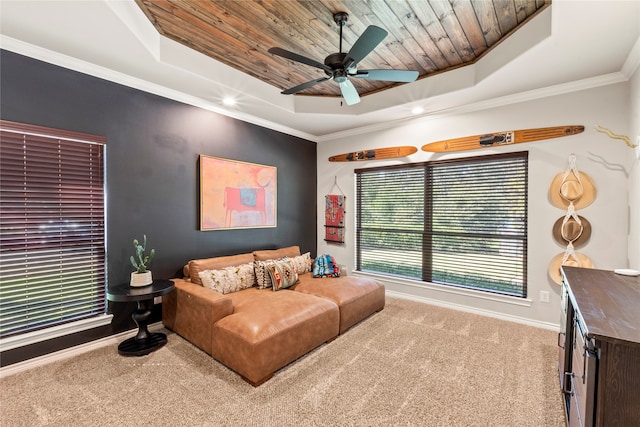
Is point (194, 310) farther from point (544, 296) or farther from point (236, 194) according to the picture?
point (544, 296)

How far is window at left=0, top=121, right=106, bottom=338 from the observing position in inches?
87.7

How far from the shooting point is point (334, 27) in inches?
94.9

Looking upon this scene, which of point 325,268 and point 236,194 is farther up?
point 236,194

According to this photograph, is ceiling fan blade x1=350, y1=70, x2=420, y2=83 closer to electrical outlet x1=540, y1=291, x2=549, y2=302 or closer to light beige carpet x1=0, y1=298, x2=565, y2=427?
light beige carpet x1=0, y1=298, x2=565, y2=427

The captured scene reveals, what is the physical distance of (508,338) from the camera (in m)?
2.89

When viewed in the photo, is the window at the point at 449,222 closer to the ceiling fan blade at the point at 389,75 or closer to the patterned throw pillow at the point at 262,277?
the ceiling fan blade at the point at 389,75

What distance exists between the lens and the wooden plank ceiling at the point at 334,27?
2152 millimetres

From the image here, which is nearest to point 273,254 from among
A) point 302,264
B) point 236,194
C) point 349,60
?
point 302,264

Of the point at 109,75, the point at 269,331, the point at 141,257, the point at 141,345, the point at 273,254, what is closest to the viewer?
the point at 269,331

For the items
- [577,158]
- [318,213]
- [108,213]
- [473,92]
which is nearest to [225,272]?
[108,213]

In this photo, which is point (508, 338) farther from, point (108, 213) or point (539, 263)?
point (108, 213)

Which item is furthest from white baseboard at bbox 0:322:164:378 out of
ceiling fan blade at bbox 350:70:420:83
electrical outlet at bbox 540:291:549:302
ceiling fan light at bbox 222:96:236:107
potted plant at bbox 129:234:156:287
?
electrical outlet at bbox 540:291:549:302

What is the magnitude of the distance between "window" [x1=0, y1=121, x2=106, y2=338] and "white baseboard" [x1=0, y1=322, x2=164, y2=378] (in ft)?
0.86

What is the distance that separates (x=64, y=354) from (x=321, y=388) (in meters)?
2.33
